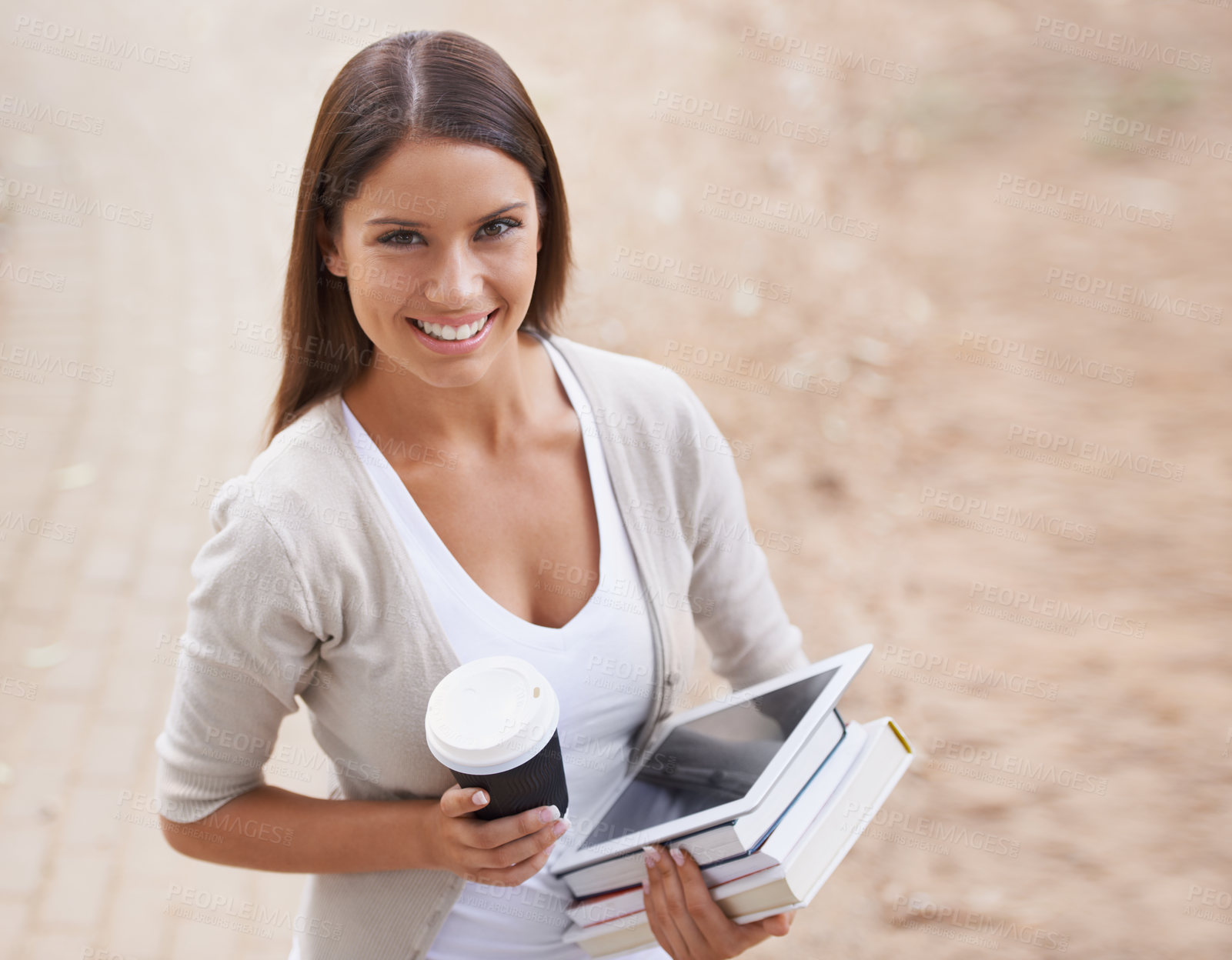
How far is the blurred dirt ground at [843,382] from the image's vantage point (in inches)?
136

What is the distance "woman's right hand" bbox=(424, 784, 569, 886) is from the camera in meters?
1.43

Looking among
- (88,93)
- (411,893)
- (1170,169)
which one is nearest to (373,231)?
(411,893)

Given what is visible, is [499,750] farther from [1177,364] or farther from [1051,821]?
[1177,364]

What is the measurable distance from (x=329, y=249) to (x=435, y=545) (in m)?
0.48

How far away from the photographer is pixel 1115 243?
5.45 m

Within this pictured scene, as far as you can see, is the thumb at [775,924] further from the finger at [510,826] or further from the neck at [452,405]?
the neck at [452,405]

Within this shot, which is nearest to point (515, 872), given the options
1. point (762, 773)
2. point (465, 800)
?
point (465, 800)

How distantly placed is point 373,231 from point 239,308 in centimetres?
450

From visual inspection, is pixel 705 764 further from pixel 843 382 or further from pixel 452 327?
pixel 843 382

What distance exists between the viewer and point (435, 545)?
165 cm

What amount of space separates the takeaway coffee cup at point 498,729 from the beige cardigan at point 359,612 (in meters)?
0.21

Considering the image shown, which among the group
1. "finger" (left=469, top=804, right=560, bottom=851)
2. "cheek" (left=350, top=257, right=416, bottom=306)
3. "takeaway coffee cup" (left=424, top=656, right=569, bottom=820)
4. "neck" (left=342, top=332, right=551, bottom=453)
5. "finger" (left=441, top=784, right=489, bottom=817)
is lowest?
"finger" (left=469, top=804, right=560, bottom=851)

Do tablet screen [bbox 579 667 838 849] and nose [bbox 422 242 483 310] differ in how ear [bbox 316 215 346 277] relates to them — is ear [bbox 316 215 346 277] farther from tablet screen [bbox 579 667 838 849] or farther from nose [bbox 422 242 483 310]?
tablet screen [bbox 579 667 838 849]

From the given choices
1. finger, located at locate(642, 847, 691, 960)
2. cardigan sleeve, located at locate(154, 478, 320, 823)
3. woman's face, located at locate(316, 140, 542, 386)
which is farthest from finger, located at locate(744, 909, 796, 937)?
woman's face, located at locate(316, 140, 542, 386)
